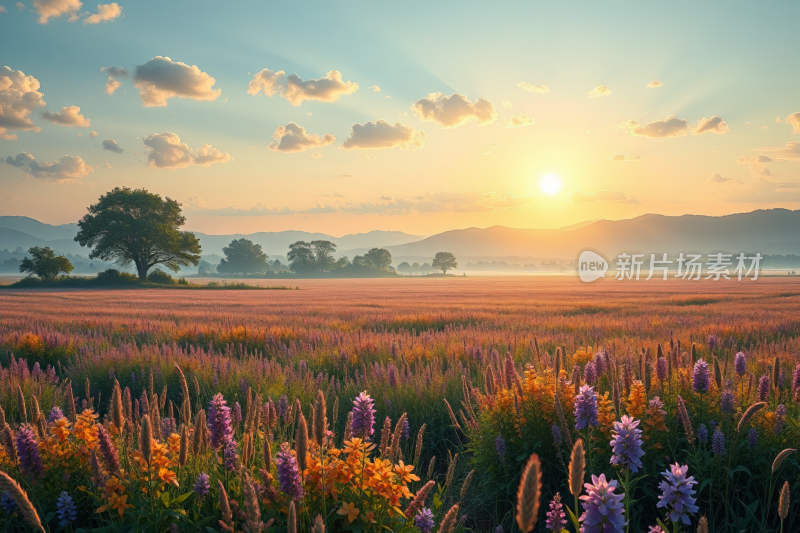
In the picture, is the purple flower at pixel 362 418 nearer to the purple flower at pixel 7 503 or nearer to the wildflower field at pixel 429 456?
the wildflower field at pixel 429 456

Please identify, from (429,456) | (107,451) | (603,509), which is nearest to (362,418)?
(107,451)

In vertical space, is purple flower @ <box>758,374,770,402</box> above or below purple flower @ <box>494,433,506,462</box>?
above

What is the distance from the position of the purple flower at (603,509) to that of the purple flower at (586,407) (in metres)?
1.45

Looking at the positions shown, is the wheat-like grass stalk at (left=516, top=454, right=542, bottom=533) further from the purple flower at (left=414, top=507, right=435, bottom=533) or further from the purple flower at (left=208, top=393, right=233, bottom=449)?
the purple flower at (left=208, top=393, right=233, bottom=449)

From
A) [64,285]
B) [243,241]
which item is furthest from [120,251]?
[243,241]

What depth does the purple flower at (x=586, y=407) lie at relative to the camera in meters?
3.05

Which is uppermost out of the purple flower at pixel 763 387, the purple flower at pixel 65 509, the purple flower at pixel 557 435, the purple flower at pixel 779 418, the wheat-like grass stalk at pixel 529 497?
the wheat-like grass stalk at pixel 529 497

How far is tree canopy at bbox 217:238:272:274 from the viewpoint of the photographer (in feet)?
603

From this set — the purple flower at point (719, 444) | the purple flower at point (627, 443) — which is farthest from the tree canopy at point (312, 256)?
the purple flower at point (627, 443)

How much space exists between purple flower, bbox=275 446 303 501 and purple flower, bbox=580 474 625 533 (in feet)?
4.60

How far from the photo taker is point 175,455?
3170 mm

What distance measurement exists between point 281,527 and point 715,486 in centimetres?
343

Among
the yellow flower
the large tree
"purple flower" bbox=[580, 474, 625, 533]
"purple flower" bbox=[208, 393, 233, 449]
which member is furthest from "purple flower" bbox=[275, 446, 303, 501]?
the large tree

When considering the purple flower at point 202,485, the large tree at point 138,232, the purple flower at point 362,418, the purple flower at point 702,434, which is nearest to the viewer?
the purple flower at point 202,485
